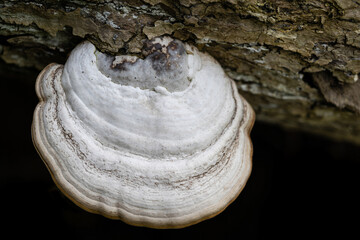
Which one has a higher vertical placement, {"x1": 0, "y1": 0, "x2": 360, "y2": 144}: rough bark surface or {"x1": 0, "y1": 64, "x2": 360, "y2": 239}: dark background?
{"x1": 0, "y1": 0, "x2": 360, "y2": 144}: rough bark surface

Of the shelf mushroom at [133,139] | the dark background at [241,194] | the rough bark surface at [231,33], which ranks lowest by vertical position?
the dark background at [241,194]

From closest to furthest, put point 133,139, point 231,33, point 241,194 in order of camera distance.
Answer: point 133,139 < point 231,33 < point 241,194

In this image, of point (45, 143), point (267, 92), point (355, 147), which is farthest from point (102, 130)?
point (355, 147)

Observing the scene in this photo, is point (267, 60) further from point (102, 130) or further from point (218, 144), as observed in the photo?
point (102, 130)

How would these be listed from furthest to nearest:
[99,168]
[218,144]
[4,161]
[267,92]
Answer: [4,161]
[267,92]
[218,144]
[99,168]

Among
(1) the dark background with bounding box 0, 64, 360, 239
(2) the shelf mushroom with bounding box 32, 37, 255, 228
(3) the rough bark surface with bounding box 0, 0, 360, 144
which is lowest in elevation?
(1) the dark background with bounding box 0, 64, 360, 239
